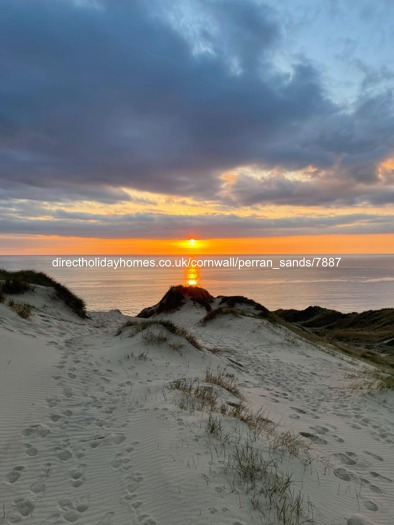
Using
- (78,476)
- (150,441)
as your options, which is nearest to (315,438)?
(150,441)

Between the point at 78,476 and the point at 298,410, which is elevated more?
the point at 78,476

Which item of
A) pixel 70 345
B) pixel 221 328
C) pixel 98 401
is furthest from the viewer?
pixel 221 328

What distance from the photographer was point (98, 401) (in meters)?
7.51

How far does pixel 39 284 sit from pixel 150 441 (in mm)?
18610

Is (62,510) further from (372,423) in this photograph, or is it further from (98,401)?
(372,423)

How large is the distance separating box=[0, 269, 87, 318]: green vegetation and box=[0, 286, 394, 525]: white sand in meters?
6.81

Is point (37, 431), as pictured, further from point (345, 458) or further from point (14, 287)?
point (14, 287)

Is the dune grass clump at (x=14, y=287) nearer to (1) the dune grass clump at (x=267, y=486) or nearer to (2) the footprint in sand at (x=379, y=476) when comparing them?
(1) the dune grass clump at (x=267, y=486)

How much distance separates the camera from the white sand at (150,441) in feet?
14.2

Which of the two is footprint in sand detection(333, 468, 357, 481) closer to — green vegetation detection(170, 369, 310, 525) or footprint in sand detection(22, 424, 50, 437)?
green vegetation detection(170, 369, 310, 525)

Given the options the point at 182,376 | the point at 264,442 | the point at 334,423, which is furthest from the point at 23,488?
the point at 334,423

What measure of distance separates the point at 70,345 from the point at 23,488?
826 cm

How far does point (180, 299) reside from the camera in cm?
3438

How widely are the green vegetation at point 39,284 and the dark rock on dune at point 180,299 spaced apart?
41.6 feet
